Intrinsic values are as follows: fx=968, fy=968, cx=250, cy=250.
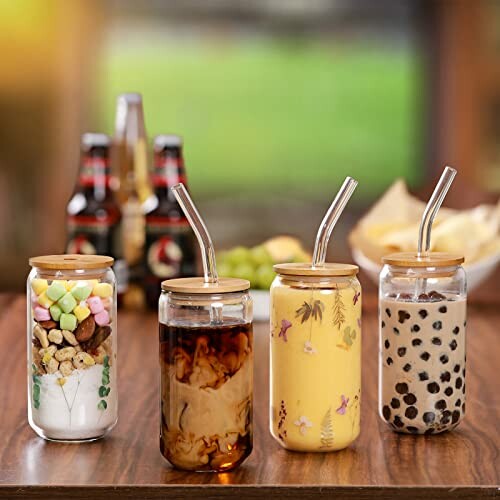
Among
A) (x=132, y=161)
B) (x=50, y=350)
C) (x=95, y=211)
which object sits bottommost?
(x=50, y=350)

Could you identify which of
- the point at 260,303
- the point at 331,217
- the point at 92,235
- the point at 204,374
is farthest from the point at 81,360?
the point at 92,235

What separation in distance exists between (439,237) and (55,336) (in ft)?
3.11

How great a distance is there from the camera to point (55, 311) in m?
0.96

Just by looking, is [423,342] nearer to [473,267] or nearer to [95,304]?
[95,304]

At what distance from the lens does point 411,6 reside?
5.00m

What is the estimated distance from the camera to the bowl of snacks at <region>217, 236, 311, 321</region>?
5.69 ft

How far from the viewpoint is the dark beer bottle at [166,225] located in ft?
5.93

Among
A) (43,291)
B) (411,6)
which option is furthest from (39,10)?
(43,291)

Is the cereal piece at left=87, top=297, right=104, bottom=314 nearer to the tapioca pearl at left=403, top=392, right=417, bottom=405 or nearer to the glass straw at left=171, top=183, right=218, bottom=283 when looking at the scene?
the glass straw at left=171, top=183, right=218, bottom=283

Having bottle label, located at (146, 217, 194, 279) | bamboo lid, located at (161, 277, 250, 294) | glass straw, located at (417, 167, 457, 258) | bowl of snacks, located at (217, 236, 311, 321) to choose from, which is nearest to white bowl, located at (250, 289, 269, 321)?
bowl of snacks, located at (217, 236, 311, 321)

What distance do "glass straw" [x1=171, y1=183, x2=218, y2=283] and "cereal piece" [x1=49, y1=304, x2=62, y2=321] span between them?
153 mm

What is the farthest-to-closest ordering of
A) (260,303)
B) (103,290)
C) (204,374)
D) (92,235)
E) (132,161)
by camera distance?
(132,161), (92,235), (260,303), (103,290), (204,374)

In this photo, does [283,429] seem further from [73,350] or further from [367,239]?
[367,239]

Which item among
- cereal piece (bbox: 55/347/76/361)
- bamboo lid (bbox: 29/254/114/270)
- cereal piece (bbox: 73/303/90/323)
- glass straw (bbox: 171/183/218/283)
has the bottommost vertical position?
cereal piece (bbox: 55/347/76/361)
